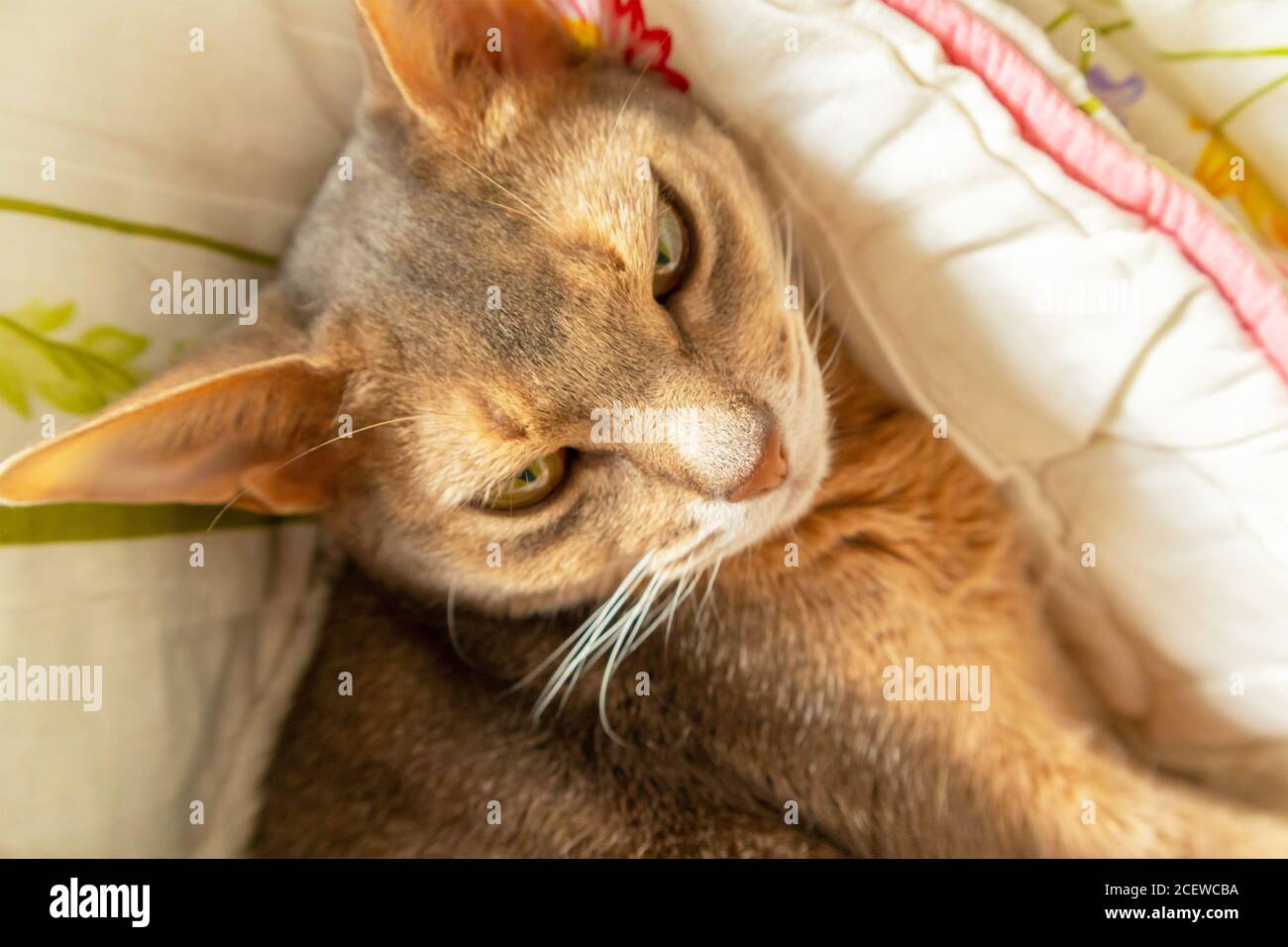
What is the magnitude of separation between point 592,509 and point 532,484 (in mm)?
88

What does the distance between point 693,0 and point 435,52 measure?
0.36m

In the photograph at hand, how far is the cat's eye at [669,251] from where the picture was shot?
117 cm

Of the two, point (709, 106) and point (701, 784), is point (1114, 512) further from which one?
point (709, 106)

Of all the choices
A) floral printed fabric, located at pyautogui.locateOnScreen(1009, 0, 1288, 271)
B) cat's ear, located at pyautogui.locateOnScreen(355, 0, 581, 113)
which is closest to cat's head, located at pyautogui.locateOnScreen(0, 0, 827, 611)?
cat's ear, located at pyautogui.locateOnScreen(355, 0, 581, 113)

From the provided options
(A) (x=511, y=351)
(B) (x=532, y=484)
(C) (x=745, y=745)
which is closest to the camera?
(A) (x=511, y=351)

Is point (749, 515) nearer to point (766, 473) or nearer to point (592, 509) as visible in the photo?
point (766, 473)

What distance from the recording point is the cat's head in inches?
43.3

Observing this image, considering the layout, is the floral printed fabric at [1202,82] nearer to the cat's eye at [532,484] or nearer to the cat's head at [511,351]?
the cat's head at [511,351]

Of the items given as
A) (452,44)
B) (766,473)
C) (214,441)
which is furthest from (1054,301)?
(214,441)

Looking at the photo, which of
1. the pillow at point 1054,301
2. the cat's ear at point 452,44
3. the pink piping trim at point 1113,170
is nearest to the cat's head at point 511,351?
the cat's ear at point 452,44

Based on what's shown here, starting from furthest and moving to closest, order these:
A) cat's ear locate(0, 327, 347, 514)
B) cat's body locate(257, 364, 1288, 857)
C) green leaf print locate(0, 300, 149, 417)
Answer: cat's body locate(257, 364, 1288, 857) → green leaf print locate(0, 300, 149, 417) → cat's ear locate(0, 327, 347, 514)

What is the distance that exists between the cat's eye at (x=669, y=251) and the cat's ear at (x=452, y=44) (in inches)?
12.2

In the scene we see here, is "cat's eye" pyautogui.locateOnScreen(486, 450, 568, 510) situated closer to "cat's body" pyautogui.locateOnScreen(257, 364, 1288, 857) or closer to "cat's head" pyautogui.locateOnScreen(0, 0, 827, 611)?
"cat's head" pyautogui.locateOnScreen(0, 0, 827, 611)

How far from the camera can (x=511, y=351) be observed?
110 cm
